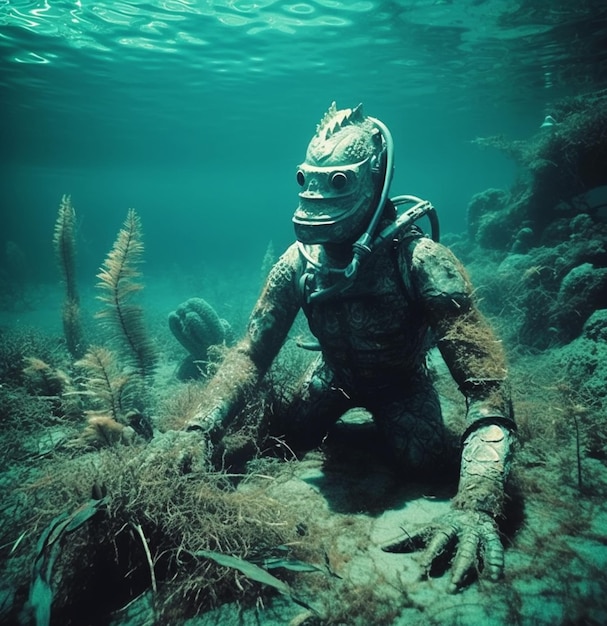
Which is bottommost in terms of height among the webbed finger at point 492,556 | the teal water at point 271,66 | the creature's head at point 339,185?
the webbed finger at point 492,556

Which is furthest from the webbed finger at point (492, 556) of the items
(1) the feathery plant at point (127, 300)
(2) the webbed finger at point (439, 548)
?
(1) the feathery plant at point (127, 300)

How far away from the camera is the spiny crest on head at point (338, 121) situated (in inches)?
115

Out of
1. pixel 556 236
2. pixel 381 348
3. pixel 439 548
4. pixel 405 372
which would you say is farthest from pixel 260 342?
pixel 556 236

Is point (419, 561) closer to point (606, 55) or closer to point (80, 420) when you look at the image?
point (80, 420)

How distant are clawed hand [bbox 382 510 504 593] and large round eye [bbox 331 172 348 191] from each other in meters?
2.09

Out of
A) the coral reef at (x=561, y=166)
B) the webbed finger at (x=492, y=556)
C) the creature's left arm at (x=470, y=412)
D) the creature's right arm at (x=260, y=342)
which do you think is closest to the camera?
the webbed finger at (x=492, y=556)

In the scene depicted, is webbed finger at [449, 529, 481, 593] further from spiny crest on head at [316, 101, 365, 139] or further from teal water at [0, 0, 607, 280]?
teal water at [0, 0, 607, 280]

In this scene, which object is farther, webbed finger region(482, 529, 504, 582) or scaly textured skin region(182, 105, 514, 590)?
scaly textured skin region(182, 105, 514, 590)

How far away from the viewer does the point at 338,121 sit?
296 cm

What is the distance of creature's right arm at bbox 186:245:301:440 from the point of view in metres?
3.17

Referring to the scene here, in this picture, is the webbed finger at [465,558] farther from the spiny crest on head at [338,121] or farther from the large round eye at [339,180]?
the spiny crest on head at [338,121]

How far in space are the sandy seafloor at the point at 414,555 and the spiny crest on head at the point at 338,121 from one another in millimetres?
2623

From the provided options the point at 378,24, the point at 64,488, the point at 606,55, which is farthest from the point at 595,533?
the point at 606,55

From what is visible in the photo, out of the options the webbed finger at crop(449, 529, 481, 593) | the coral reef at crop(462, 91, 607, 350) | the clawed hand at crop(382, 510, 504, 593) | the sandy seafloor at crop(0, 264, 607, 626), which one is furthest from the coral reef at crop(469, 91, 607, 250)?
the webbed finger at crop(449, 529, 481, 593)
